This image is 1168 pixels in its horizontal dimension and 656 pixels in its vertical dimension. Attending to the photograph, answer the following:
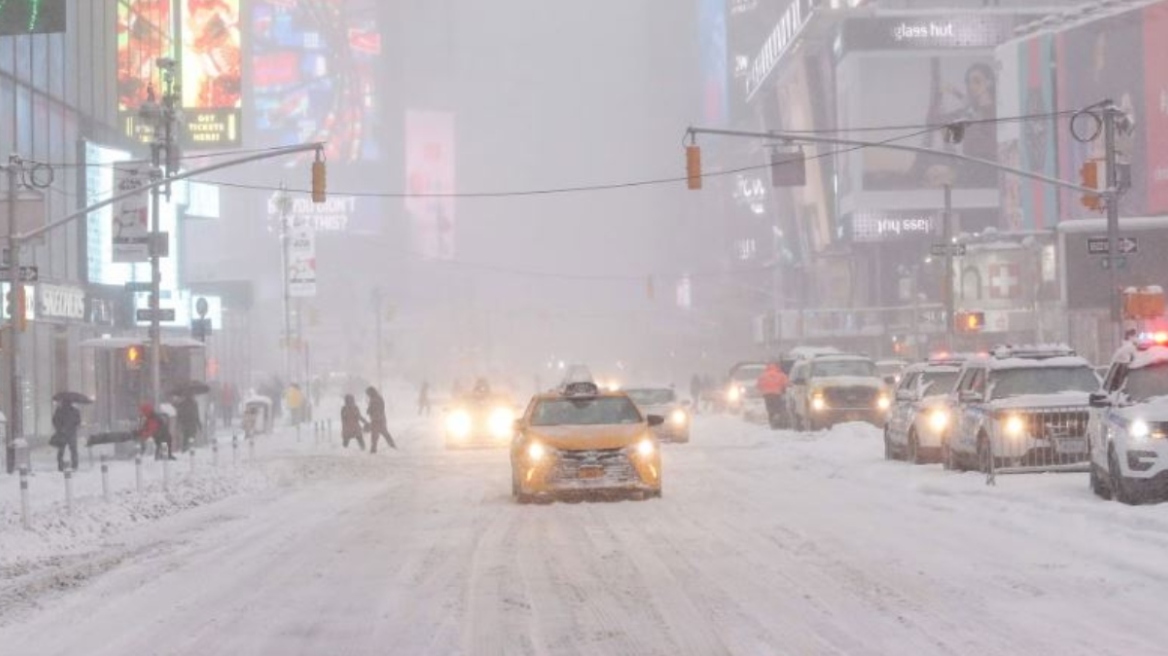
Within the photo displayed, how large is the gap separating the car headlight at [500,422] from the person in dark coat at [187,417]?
24.7 ft

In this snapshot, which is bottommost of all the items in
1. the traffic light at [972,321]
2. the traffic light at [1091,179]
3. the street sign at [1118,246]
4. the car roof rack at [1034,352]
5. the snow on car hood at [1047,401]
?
the snow on car hood at [1047,401]

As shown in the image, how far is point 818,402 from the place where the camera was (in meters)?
39.2

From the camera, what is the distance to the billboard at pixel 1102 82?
67.1m

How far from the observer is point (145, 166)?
36.5 metres

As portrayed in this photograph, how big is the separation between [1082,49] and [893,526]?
6067cm

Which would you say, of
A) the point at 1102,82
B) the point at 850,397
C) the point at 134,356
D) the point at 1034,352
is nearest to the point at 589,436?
the point at 1034,352

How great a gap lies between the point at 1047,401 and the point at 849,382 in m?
17.4

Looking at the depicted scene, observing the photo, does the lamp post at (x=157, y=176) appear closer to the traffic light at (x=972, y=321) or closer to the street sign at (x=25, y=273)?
the street sign at (x=25, y=273)

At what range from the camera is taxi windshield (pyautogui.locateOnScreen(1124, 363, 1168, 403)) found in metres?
18.3

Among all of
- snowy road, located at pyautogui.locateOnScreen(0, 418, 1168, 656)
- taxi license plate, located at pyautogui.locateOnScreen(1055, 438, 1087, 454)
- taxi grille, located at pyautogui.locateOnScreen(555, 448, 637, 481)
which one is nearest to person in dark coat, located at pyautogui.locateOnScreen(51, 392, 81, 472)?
snowy road, located at pyautogui.locateOnScreen(0, 418, 1168, 656)

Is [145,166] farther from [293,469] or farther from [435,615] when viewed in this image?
[435,615]

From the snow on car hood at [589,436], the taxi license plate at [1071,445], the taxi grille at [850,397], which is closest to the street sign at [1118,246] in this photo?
the taxi license plate at [1071,445]

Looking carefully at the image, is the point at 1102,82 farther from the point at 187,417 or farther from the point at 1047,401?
the point at 1047,401

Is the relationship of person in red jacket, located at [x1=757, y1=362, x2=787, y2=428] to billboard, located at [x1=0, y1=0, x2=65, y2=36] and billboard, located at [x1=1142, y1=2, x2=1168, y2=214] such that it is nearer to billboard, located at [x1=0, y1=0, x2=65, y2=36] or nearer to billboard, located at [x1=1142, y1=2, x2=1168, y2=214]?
billboard, located at [x1=0, y1=0, x2=65, y2=36]
